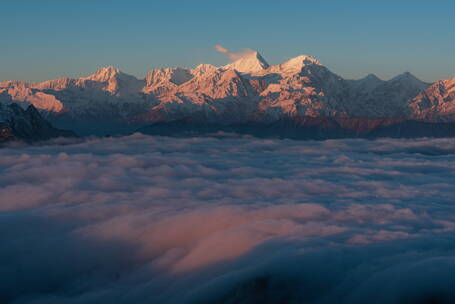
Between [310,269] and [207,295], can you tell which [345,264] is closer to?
[310,269]

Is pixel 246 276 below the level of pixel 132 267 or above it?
above

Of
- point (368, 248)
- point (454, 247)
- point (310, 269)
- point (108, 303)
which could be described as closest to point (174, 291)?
point (108, 303)

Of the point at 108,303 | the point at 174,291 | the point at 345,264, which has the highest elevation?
the point at 345,264

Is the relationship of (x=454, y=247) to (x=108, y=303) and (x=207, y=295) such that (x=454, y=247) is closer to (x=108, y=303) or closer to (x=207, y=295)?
(x=207, y=295)

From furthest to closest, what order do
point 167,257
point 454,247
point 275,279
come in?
1. point 167,257
2. point 454,247
3. point 275,279

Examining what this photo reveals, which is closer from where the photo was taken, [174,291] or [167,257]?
[174,291]

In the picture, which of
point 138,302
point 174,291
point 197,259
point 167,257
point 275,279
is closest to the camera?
point 275,279

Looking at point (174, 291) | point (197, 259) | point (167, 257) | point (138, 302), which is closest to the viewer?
point (174, 291)

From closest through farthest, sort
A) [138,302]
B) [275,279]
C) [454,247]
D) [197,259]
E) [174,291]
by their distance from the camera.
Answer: [275,279]
[454,247]
[174,291]
[138,302]
[197,259]

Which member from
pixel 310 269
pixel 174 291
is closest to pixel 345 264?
pixel 310 269
